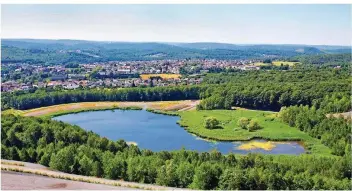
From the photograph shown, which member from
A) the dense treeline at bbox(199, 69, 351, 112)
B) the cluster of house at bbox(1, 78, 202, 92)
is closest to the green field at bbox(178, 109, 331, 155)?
the dense treeline at bbox(199, 69, 351, 112)

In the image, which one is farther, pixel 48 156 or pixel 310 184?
pixel 48 156

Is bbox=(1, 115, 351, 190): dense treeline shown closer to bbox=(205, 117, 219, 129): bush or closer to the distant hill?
bbox=(205, 117, 219, 129): bush

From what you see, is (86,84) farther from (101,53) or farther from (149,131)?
(101,53)

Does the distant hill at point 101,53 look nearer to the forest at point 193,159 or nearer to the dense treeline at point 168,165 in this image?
the forest at point 193,159

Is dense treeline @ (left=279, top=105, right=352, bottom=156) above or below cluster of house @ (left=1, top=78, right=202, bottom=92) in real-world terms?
above

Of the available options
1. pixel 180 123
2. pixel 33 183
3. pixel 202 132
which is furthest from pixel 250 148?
pixel 33 183

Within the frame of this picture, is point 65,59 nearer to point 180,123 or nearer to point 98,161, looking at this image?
point 180,123

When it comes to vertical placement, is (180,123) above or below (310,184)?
below

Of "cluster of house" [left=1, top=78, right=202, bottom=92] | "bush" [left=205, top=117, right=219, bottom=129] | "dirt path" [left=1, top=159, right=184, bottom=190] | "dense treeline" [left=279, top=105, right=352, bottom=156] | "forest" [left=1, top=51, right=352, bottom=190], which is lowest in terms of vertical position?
"cluster of house" [left=1, top=78, right=202, bottom=92]
